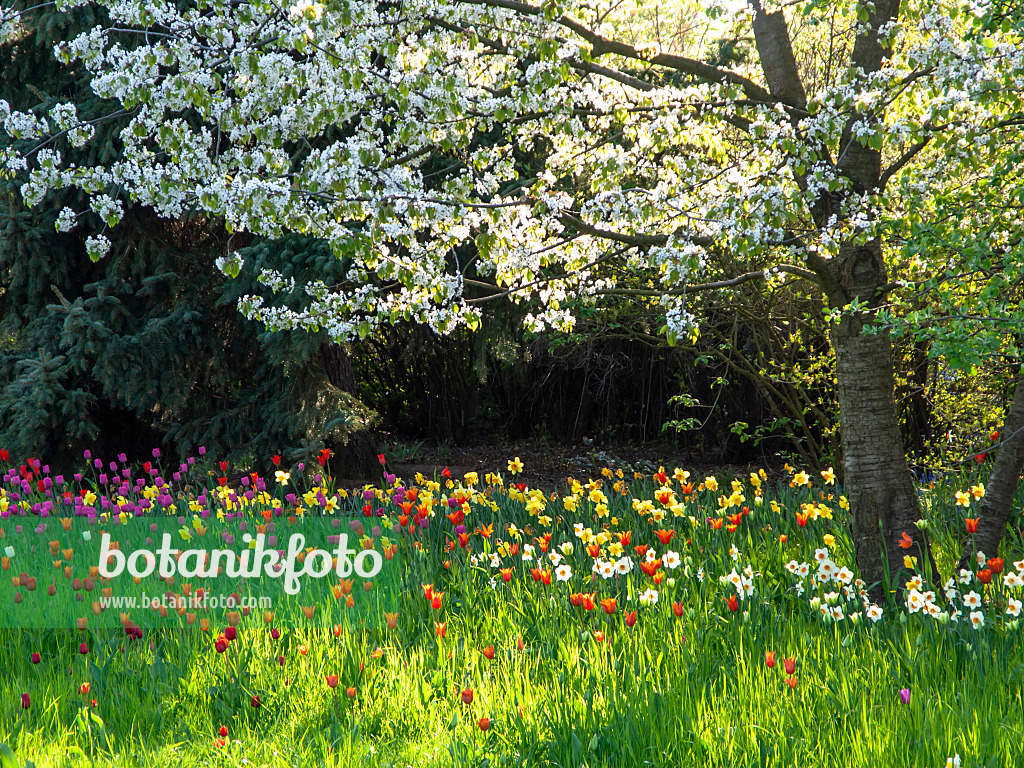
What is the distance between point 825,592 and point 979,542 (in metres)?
0.73

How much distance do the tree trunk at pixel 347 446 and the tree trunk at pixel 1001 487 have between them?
203 inches

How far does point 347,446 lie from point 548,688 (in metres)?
5.05

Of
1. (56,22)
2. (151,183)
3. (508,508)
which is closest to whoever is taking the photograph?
(151,183)

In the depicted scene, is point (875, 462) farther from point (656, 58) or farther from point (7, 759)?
point (7, 759)

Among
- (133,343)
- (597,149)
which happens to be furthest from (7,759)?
(133,343)

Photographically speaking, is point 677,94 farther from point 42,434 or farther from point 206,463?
point 42,434

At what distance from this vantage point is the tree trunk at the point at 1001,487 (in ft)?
11.7

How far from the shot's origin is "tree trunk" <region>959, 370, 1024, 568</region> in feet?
11.7

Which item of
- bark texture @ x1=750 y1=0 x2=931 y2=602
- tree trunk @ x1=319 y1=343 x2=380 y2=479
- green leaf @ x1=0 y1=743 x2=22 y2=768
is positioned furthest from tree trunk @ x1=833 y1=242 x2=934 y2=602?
tree trunk @ x1=319 y1=343 x2=380 y2=479

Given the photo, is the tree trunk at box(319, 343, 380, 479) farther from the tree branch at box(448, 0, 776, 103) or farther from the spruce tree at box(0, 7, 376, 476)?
the tree branch at box(448, 0, 776, 103)

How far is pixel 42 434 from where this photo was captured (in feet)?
22.3

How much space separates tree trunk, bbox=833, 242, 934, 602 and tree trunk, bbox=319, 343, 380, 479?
4791mm

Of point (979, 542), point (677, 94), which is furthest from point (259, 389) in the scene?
point (979, 542)

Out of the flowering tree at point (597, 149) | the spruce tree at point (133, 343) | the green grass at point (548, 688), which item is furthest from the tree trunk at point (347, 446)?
the green grass at point (548, 688)
